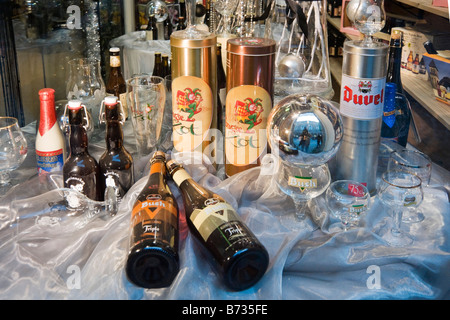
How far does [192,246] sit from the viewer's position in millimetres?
837

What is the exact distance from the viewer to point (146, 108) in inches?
44.8

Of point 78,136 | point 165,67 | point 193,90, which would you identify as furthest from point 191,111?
point 165,67

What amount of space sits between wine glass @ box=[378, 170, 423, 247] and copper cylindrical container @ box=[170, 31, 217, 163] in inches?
16.1

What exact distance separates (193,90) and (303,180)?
0.33m

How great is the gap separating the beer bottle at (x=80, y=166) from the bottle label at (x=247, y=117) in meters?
Result: 0.30

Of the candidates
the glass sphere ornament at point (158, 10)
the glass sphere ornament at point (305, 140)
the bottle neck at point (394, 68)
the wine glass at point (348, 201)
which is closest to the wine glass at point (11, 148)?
the glass sphere ornament at point (305, 140)

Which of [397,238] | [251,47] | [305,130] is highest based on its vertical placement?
[251,47]

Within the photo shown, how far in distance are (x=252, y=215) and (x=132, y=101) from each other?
0.41 m

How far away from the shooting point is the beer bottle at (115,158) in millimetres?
979

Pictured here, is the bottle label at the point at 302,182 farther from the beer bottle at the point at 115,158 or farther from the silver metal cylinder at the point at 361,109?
the beer bottle at the point at 115,158

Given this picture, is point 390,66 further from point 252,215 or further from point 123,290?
point 123,290

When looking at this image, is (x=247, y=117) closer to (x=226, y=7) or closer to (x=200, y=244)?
(x=200, y=244)

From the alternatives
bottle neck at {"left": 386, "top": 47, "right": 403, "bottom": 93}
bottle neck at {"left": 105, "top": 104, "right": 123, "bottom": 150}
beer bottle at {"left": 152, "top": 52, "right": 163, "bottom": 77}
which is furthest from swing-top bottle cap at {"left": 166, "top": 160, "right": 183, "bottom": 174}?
beer bottle at {"left": 152, "top": 52, "right": 163, "bottom": 77}

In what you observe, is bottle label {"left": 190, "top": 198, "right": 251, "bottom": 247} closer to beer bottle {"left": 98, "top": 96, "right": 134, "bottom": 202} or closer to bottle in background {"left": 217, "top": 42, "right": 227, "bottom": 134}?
beer bottle {"left": 98, "top": 96, "right": 134, "bottom": 202}
